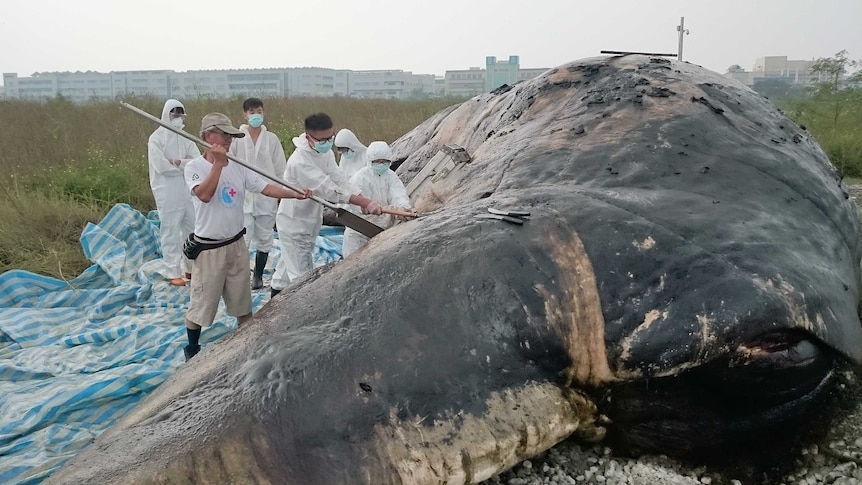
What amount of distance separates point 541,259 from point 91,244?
17.0 feet

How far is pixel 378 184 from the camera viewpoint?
189 inches

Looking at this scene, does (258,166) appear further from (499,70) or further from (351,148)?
(499,70)

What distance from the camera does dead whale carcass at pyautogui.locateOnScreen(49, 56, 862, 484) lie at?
1.92 metres

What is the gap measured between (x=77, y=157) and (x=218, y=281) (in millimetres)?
7589

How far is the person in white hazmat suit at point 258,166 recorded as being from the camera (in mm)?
5961

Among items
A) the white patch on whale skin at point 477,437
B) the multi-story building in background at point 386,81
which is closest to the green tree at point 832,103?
the white patch on whale skin at point 477,437

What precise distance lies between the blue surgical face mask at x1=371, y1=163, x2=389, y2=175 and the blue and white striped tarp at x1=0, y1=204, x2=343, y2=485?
4.91 ft

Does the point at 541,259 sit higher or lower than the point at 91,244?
higher

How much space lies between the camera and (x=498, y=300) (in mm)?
2240

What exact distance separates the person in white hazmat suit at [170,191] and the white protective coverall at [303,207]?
1.20m

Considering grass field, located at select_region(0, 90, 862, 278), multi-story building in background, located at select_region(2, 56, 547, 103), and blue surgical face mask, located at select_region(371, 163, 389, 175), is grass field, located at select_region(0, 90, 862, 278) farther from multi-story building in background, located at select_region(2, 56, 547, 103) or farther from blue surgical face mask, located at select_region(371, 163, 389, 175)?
multi-story building in background, located at select_region(2, 56, 547, 103)

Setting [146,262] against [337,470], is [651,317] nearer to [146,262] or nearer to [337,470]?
[337,470]

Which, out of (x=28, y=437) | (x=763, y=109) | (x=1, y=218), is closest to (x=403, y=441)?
(x=28, y=437)

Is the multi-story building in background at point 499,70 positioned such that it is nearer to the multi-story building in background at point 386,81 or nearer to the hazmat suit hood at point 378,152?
the multi-story building in background at point 386,81
